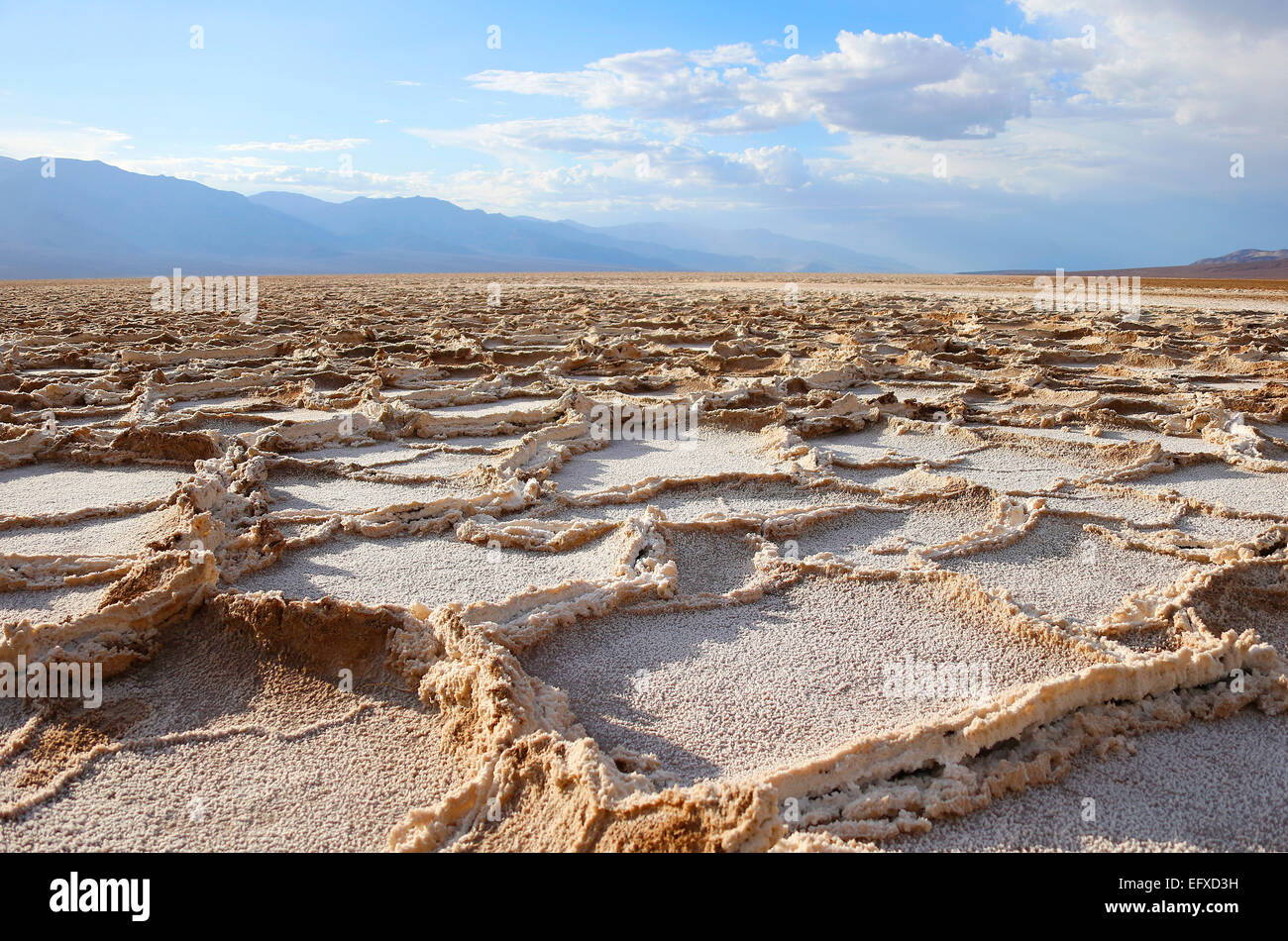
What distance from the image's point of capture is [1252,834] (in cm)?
150

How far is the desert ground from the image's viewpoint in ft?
5.13

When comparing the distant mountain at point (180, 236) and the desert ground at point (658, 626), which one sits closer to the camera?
the desert ground at point (658, 626)

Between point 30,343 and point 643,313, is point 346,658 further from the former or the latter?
point 643,313

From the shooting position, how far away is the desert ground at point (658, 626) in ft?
5.13

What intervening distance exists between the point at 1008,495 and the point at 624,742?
2.30 meters

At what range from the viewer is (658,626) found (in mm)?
2344

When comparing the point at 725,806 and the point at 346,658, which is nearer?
the point at 725,806

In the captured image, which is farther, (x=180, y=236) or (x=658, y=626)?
(x=180, y=236)

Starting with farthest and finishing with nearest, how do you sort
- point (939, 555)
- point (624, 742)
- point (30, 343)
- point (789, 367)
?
point (30, 343)
point (789, 367)
point (939, 555)
point (624, 742)

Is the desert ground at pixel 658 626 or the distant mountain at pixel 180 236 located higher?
the distant mountain at pixel 180 236

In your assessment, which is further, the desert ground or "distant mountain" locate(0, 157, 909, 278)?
"distant mountain" locate(0, 157, 909, 278)

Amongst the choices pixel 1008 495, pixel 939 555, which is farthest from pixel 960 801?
pixel 1008 495

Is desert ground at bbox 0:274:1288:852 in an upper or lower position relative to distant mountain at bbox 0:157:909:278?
lower
